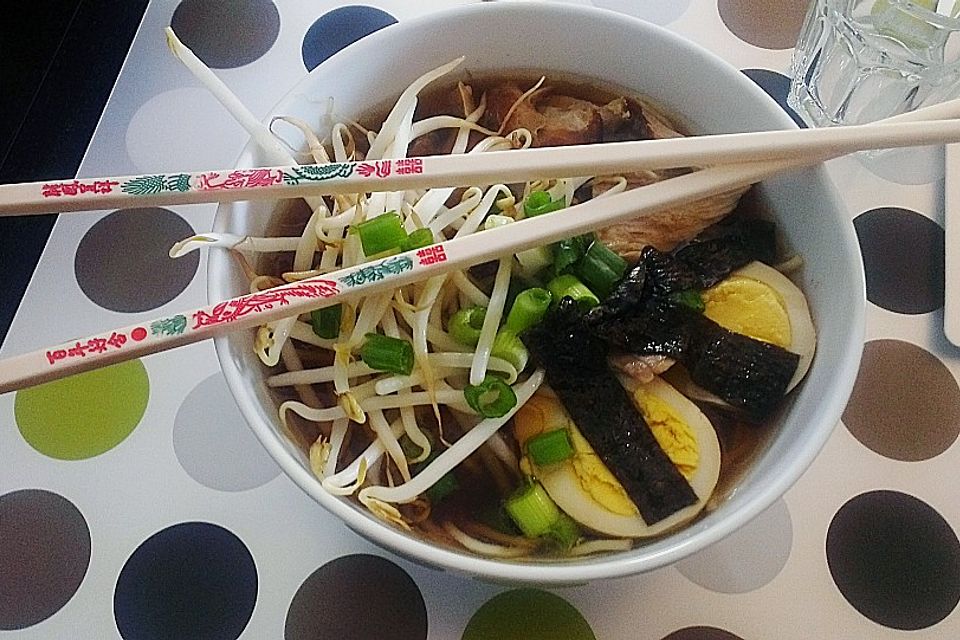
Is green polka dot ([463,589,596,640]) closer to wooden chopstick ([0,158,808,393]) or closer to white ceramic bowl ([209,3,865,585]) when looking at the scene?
white ceramic bowl ([209,3,865,585])

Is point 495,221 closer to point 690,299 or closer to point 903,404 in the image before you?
point 690,299

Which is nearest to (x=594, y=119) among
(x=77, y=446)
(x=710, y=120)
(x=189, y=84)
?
(x=710, y=120)

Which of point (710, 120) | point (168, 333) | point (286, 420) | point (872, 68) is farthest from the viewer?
point (872, 68)

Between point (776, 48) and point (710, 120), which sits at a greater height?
point (710, 120)

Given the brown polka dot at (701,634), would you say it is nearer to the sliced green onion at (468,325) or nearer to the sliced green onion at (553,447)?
the sliced green onion at (553,447)

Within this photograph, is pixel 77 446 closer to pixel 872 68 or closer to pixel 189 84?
pixel 189 84

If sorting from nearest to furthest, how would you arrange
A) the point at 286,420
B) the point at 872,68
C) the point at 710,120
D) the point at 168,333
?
the point at 168,333, the point at 286,420, the point at 710,120, the point at 872,68
